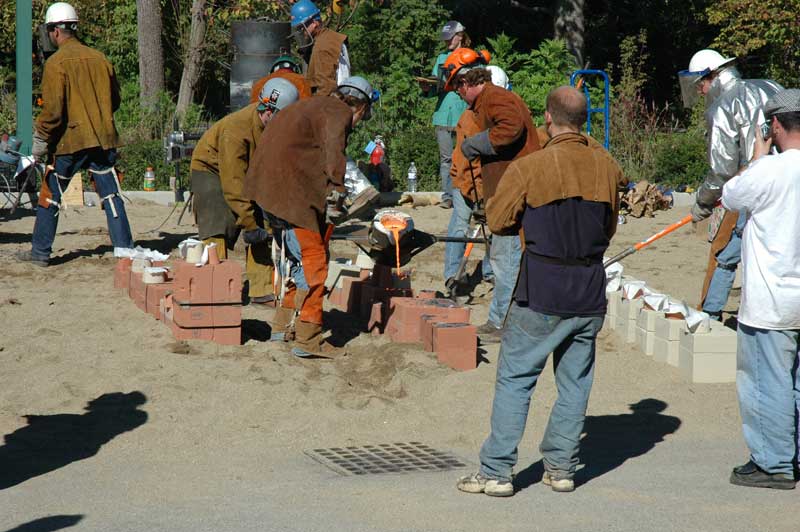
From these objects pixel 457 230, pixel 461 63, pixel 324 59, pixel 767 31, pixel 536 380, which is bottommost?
pixel 536 380

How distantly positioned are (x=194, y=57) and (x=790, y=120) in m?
15.0

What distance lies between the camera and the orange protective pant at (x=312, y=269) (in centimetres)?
682

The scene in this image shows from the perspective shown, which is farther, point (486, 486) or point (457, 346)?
point (457, 346)

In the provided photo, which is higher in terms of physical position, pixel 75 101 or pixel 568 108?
pixel 75 101

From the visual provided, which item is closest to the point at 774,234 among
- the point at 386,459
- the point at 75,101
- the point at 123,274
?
the point at 386,459

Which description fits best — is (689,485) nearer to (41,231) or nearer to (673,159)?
(41,231)

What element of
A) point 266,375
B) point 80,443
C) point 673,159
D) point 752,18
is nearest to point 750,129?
point 266,375

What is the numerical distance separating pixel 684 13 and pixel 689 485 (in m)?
20.5

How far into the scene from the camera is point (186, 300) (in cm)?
700

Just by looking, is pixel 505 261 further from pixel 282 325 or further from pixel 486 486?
pixel 486 486

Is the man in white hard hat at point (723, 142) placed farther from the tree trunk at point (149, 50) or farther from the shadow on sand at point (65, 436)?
Answer: the tree trunk at point (149, 50)

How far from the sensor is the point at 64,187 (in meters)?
9.57

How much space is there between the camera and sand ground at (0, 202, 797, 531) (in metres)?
4.45

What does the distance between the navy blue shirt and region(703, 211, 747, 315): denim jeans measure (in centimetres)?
313
